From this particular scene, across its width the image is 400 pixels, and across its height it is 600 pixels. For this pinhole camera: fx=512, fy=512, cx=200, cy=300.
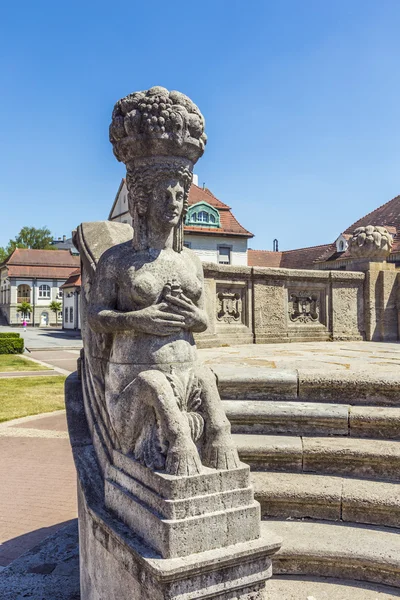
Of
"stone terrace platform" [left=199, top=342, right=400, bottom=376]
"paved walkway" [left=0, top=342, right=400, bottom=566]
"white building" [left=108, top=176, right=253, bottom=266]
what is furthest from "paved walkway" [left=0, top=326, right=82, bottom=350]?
"stone terrace platform" [left=199, top=342, right=400, bottom=376]

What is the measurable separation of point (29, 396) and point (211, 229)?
88.3ft

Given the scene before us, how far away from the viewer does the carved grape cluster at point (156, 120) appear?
303 centimetres

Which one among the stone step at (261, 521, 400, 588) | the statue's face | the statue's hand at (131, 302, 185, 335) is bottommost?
the stone step at (261, 521, 400, 588)

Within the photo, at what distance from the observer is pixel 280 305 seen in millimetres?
8570

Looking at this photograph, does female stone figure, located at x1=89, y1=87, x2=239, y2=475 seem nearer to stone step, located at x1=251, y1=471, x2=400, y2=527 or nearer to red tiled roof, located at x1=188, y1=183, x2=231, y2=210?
stone step, located at x1=251, y1=471, x2=400, y2=527

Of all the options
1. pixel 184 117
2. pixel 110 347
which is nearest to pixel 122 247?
pixel 110 347

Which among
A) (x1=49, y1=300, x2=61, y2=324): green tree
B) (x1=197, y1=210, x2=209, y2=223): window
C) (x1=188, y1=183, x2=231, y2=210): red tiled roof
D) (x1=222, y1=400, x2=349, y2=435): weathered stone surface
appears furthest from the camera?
(x1=49, y1=300, x2=61, y2=324): green tree

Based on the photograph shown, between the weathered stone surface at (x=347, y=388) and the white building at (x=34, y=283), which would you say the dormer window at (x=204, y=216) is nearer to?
the white building at (x=34, y=283)

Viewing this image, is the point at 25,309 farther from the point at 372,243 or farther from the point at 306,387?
the point at 306,387

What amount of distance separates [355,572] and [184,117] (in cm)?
294

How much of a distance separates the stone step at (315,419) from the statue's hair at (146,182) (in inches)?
60.5

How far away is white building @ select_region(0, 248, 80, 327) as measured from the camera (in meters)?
65.4

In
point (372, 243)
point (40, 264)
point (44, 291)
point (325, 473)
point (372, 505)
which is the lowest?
point (372, 505)

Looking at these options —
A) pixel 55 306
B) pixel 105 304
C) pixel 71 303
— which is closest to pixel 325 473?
pixel 105 304
